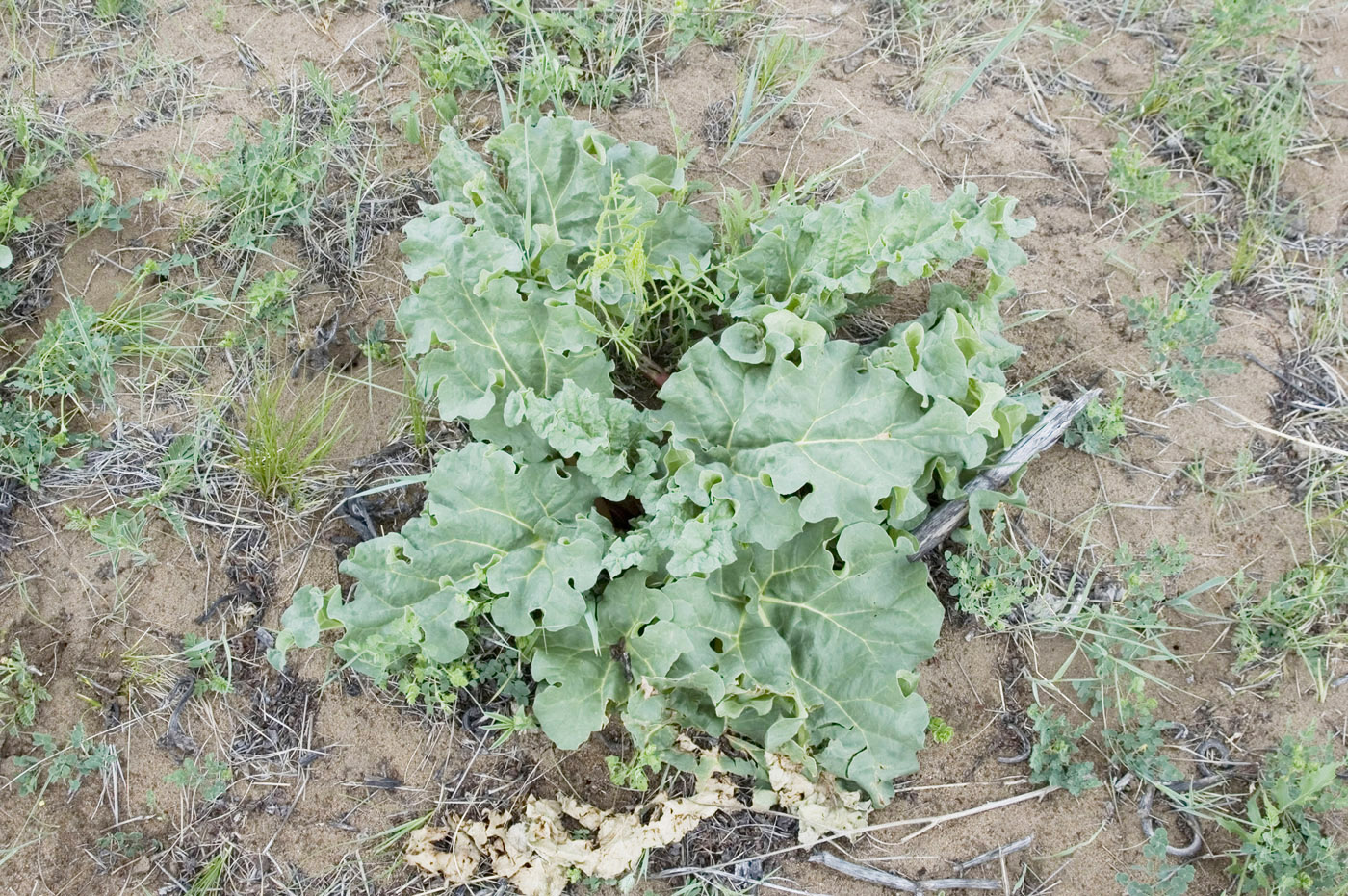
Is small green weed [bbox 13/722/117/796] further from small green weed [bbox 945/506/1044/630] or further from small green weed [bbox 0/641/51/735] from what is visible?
small green weed [bbox 945/506/1044/630]

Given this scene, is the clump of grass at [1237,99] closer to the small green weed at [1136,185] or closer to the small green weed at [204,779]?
the small green weed at [1136,185]

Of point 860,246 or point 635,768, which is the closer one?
point 635,768

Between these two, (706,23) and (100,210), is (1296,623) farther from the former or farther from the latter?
(100,210)

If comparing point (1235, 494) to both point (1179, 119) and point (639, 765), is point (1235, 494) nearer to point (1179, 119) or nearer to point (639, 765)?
point (1179, 119)

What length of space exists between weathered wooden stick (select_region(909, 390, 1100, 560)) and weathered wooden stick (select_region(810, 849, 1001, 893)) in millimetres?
851

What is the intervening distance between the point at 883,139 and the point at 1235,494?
169cm

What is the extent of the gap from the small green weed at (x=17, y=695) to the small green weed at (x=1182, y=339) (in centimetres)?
348

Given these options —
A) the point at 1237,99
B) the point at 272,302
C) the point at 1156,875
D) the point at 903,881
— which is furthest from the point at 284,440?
the point at 1237,99

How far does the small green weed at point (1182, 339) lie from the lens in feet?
10.5

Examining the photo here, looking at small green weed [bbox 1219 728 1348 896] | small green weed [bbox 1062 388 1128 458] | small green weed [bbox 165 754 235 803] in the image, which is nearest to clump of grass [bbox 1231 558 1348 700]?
small green weed [bbox 1219 728 1348 896]

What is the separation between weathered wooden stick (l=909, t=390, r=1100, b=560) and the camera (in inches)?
112

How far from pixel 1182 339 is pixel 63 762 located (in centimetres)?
354

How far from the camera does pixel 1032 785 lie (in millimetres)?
2809

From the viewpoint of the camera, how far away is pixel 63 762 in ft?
8.92
